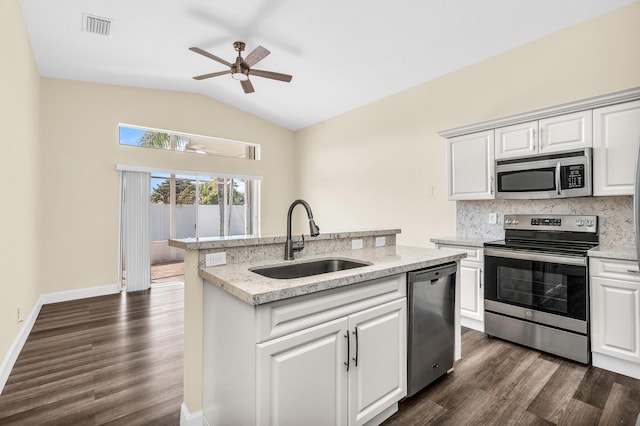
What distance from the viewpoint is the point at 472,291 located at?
10.4 ft

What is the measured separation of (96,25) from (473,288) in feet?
15.9

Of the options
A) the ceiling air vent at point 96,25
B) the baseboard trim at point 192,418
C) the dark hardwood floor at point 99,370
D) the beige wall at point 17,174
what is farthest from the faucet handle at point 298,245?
the ceiling air vent at point 96,25

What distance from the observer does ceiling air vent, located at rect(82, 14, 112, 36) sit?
321 centimetres

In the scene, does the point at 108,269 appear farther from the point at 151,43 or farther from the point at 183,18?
the point at 183,18

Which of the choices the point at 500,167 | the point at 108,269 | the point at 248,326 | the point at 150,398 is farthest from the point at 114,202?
the point at 500,167

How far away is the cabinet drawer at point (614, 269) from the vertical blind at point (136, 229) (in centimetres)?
561

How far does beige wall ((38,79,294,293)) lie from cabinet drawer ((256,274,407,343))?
14.7ft

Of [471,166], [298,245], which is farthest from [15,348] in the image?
[471,166]

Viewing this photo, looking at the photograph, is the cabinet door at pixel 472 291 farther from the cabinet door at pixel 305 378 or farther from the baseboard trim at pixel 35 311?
the baseboard trim at pixel 35 311

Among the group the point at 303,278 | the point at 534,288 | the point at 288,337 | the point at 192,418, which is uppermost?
the point at 303,278

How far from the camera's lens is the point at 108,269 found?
476 centimetres

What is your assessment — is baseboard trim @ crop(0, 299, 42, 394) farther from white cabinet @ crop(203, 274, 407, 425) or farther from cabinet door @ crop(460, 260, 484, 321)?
cabinet door @ crop(460, 260, 484, 321)

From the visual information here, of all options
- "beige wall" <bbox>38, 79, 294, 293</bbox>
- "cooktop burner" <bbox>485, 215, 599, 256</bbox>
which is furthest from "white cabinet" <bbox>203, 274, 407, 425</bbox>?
"beige wall" <bbox>38, 79, 294, 293</bbox>

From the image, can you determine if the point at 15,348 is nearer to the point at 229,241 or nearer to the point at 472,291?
the point at 229,241
